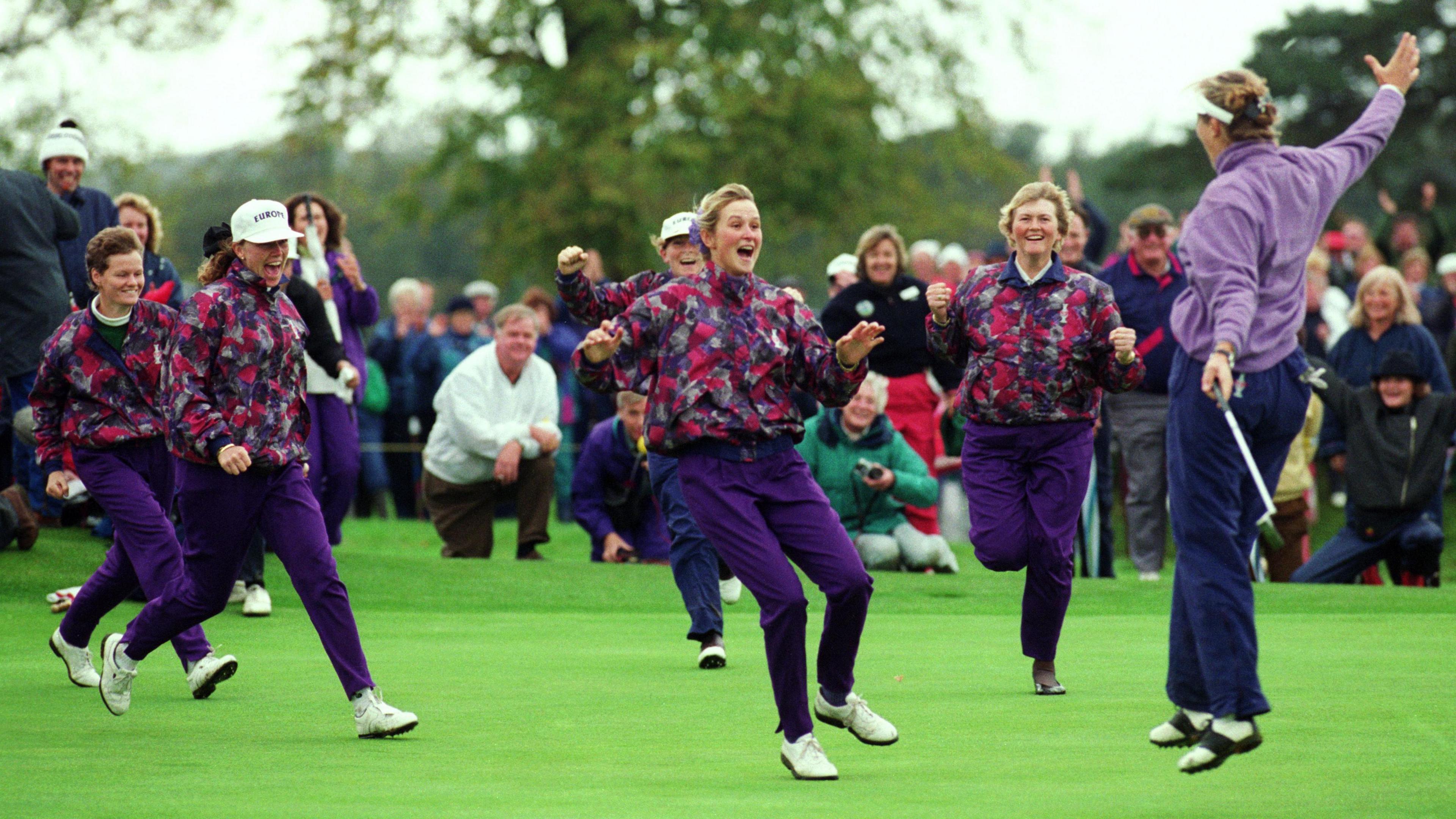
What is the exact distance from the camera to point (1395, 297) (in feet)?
49.4

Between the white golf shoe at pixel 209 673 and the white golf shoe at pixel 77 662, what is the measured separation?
0.69 metres

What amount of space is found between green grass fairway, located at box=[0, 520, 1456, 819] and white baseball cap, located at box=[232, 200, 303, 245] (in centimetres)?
187

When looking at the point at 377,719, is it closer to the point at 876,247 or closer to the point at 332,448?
the point at 332,448

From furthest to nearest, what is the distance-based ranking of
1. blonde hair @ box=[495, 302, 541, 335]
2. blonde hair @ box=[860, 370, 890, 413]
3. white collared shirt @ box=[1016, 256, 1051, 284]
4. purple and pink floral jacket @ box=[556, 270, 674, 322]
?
blonde hair @ box=[495, 302, 541, 335] < blonde hair @ box=[860, 370, 890, 413] < purple and pink floral jacket @ box=[556, 270, 674, 322] < white collared shirt @ box=[1016, 256, 1051, 284]

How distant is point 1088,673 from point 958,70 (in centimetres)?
Answer: 2562

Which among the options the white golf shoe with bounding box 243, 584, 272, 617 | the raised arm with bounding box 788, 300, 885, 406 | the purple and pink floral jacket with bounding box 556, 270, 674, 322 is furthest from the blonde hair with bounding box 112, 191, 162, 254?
the raised arm with bounding box 788, 300, 885, 406

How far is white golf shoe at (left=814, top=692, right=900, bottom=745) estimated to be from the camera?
676 centimetres

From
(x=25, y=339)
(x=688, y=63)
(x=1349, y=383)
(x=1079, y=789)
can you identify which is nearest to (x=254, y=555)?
(x=25, y=339)

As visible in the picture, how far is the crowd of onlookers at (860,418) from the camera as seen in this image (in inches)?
485

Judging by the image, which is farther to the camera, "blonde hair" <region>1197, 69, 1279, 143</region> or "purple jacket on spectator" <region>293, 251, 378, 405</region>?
"purple jacket on spectator" <region>293, 251, 378, 405</region>

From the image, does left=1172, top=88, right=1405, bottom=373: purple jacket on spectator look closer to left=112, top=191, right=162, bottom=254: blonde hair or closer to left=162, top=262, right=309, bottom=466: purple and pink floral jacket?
left=162, top=262, right=309, bottom=466: purple and pink floral jacket

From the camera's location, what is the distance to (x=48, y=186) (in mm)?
12766

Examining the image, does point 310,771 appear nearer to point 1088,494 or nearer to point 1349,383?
point 1088,494

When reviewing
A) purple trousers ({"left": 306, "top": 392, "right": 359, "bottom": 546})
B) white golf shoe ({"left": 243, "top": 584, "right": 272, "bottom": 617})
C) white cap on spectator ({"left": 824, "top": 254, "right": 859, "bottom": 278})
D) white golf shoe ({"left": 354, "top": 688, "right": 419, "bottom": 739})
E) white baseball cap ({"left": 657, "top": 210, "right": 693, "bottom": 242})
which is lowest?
white golf shoe ({"left": 243, "top": 584, "right": 272, "bottom": 617})
